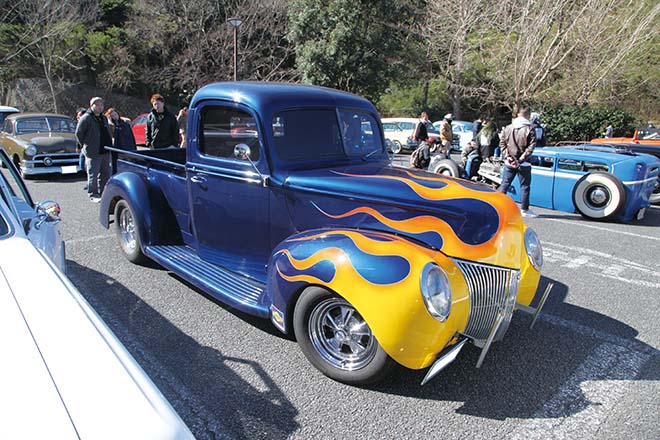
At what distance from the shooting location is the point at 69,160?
1037 cm

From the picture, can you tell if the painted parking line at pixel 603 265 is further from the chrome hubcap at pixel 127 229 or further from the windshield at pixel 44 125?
the windshield at pixel 44 125

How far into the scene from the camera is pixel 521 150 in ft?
24.6

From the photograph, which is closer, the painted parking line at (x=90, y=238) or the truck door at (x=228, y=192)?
the truck door at (x=228, y=192)

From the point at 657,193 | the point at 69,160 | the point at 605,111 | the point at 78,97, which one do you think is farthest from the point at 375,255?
the point at 78,97

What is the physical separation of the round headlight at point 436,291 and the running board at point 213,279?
1194 millimetres

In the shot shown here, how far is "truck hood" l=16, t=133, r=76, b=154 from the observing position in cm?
1007

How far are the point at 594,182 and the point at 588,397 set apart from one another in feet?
18.8

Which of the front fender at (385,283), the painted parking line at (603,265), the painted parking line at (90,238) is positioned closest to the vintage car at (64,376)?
the front fender at (385,283)

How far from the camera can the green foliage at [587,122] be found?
1903cm

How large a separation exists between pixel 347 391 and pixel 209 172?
2.13 metres

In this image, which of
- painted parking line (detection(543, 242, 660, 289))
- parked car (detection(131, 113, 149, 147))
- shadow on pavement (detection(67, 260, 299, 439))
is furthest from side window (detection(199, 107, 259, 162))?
parked car (detection(131, 113, 149, 147))

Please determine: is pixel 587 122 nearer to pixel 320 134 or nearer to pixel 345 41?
pixel 345 41

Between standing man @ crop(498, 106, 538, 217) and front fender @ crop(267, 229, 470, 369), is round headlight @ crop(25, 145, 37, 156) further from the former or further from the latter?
standing man @ crop(498, 106, 538, 217)

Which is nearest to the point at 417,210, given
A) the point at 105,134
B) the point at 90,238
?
the point at 90,238
